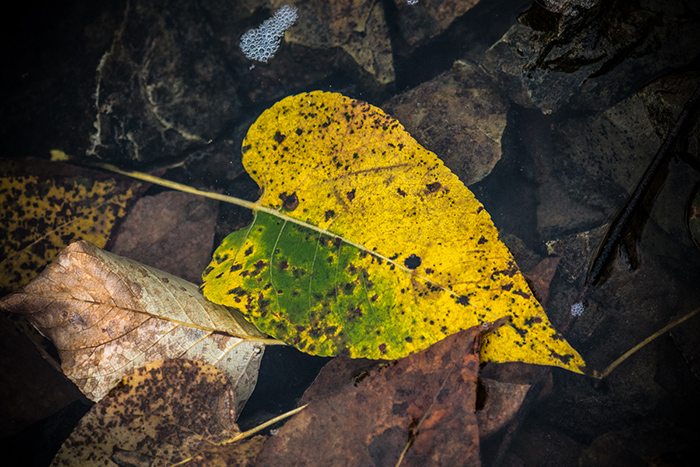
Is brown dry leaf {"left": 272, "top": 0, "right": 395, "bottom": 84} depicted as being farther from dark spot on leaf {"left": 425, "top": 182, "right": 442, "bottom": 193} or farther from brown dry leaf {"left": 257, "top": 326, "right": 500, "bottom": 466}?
brown dry leaf {"left": 257, "top": 326, "right": 500, "bottom": 466}

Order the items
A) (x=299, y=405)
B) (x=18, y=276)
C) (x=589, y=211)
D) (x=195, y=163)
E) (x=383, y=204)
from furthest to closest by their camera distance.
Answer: (x=195, y=163) → (x=18, y=276) → (x=589, y=211) → (x=299, y=405) → (x=383, y=204)

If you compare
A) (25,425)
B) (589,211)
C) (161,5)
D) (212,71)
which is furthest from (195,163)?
(589,211)

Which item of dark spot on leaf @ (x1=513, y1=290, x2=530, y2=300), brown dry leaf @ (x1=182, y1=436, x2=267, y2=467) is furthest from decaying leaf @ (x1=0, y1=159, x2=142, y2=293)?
dark spot on leaf @ (x1=513, y1=290, x2=530, y2=300)

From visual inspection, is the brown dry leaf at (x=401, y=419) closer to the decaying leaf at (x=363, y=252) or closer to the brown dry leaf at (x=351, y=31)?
the decaying leaf at (x=363, y=252)

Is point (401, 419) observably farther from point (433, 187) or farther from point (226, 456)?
point (433, 187)

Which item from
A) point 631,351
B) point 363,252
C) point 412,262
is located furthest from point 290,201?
point 631,351

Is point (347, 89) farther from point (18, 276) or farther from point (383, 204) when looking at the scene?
point (18, 276)

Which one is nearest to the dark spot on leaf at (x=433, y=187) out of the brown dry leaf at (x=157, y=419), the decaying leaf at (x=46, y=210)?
the brown dry leaf at (x=157, y=419)
